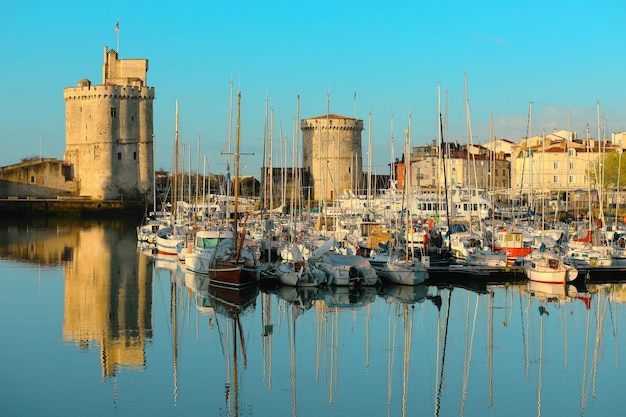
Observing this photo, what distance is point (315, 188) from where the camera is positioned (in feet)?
205

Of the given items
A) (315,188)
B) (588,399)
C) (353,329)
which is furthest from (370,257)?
(315,188)

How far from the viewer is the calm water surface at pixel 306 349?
12.7m

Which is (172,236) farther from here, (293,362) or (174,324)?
(293,362)

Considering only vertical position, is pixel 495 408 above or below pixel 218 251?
below

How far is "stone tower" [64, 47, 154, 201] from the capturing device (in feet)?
194

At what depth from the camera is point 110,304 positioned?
20.6m

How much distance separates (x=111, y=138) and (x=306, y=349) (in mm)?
45226

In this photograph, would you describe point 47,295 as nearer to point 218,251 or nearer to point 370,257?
point 218,251

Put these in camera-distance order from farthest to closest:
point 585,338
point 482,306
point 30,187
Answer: point 30,187 → point 482,306 → point 585,338

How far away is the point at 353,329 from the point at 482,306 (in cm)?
392

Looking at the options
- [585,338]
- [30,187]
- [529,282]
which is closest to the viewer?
[585,338]

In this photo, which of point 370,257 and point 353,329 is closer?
point 353,329

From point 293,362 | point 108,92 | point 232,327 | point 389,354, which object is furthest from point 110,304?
point 108,92

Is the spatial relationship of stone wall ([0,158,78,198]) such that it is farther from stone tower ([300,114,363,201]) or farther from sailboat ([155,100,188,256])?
sailboat ([155,100,188,256])
